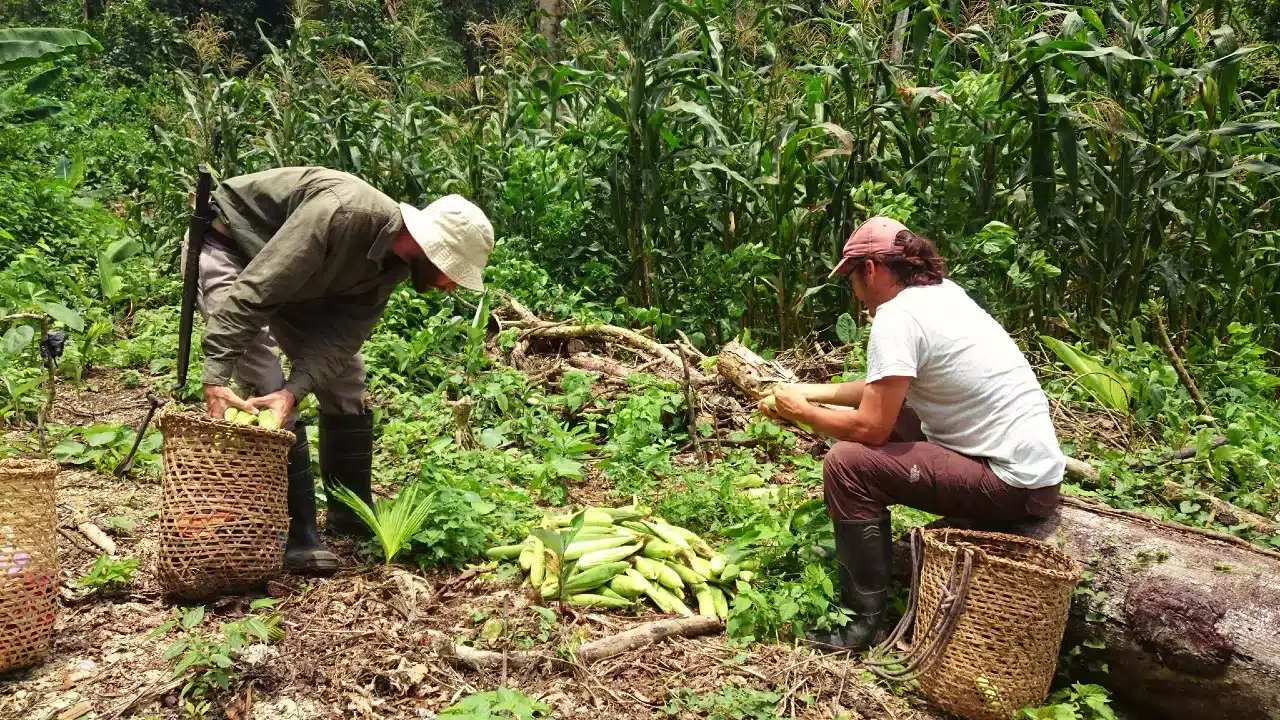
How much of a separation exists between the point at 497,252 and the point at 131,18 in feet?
44.7

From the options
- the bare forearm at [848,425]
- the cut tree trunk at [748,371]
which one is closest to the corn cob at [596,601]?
the bare forearm at [848,425]

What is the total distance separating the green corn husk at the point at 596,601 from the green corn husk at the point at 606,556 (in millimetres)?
125

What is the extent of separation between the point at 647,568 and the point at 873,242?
145 centimetres

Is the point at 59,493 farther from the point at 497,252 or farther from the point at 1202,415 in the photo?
the point at 1202,415

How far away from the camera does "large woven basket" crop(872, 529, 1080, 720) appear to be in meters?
2.79

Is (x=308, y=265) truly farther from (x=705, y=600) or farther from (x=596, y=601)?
(x=705, y=600)

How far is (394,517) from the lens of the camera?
3449 millimetres

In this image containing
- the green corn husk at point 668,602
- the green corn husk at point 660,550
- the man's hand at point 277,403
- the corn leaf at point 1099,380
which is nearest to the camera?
the man's hand at point 277,403

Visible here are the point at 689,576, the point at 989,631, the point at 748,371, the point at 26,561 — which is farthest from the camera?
the point at 748,371

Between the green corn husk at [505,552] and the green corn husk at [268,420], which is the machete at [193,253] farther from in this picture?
the green corn husk at [505,552]

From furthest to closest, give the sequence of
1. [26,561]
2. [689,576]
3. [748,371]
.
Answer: [748,371] → [689,576] → [26,561]

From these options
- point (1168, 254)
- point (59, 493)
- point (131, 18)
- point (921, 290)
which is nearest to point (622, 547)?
point (921, 290)

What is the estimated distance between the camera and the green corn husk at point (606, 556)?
3.46 m

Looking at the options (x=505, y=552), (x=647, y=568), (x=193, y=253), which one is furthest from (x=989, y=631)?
(x=193, y=253)
